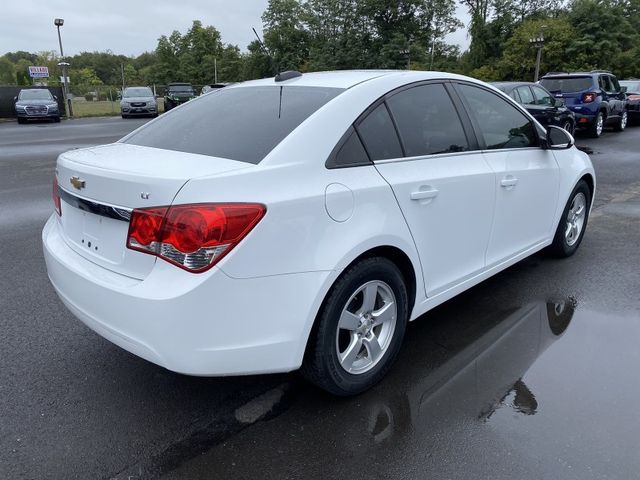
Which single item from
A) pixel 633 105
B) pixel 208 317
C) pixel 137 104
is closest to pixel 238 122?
Result: pixel 208 317

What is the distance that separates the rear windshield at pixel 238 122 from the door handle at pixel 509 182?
4.55 ft

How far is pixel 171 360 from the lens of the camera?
7.41 ft

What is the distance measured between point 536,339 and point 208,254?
91.6 inches

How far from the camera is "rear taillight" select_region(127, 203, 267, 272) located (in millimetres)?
2164

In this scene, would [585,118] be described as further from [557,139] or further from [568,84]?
[557,139]

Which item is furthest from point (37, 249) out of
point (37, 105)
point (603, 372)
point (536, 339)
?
point (37, 105)

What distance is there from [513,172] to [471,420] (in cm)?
184

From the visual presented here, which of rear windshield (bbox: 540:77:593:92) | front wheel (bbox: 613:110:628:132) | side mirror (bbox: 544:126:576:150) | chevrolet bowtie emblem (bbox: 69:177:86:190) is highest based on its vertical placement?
rear windshield (bbox: 540:77:593:92)

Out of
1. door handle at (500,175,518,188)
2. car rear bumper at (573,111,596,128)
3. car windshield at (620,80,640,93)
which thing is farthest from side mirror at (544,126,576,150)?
car windshield at (620,80,640,93)

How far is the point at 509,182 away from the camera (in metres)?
3.65

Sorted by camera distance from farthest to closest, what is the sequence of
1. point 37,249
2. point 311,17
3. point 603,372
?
1. point 311,17
2. point 37,249
3. point 603,372

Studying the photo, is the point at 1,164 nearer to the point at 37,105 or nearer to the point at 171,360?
the point at 171,360

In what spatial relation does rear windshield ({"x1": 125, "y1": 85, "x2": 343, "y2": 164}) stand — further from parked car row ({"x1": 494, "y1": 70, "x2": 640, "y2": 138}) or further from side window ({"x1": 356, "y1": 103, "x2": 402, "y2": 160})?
parked car row ({"x1": 494, "y1": 70, "x2": 640, "y2": 138})

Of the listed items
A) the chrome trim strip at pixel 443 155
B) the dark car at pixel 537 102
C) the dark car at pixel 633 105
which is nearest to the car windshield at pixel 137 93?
the dark car at pixel 537 102
